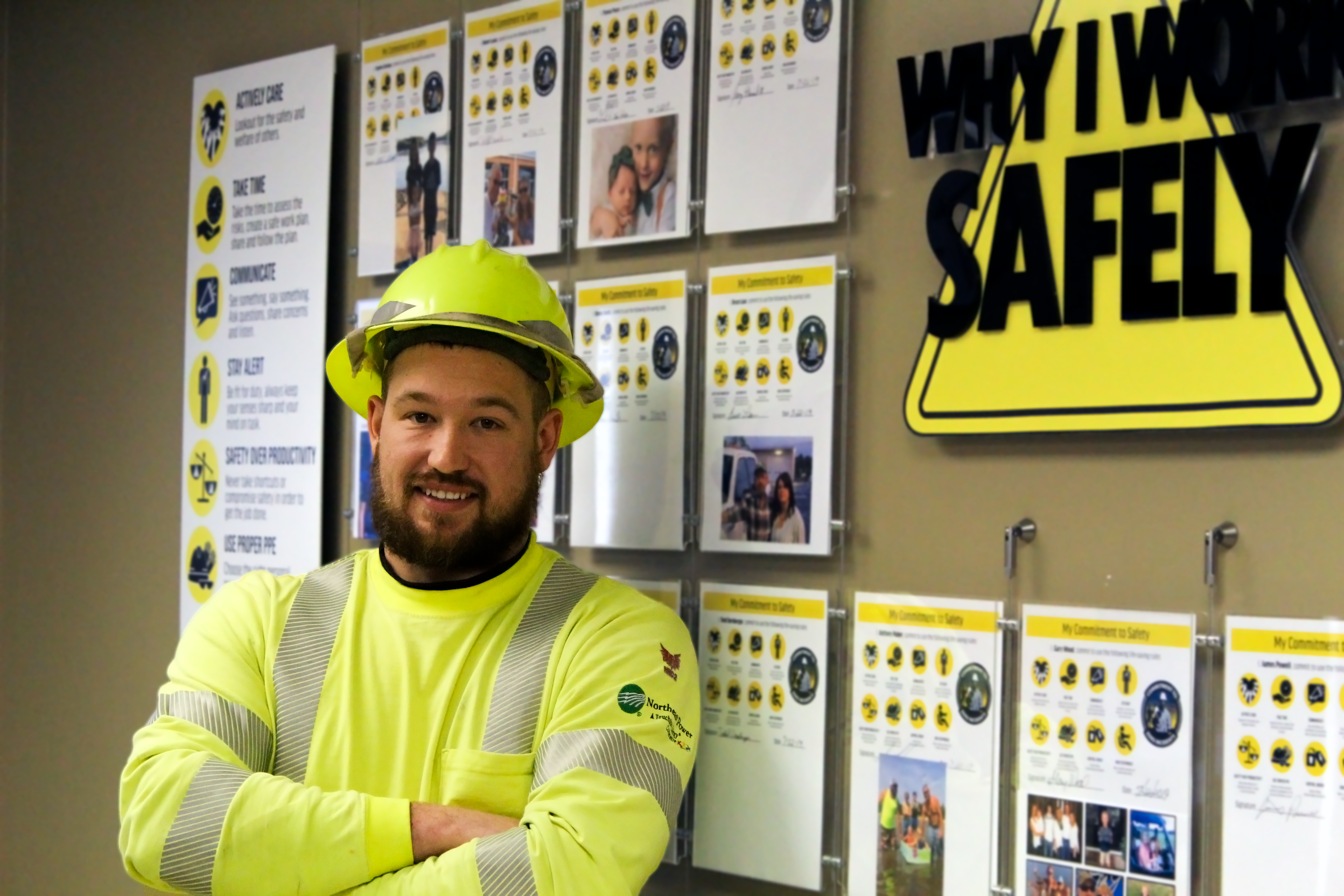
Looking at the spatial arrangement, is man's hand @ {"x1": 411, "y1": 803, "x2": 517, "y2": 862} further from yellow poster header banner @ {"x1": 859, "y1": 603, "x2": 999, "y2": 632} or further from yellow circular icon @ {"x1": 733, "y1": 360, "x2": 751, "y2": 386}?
yellow circular icon @ {"x1": 733, "y1": 360, "x2": 751, "y2": 386}

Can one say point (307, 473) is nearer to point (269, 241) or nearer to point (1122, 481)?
point (269, 241)

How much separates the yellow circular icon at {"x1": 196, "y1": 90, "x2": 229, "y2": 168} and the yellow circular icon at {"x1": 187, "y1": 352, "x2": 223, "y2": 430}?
0.52 m

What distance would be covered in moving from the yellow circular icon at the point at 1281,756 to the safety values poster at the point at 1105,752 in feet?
0.37

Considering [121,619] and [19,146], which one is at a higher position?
[19,146]

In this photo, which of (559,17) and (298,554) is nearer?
(559,17)

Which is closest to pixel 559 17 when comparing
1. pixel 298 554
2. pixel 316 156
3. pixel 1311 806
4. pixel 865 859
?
pixel 316 156

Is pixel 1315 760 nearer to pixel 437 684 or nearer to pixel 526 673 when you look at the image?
pixel 526 673

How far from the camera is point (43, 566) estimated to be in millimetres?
3418

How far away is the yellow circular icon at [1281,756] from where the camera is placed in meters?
1.73

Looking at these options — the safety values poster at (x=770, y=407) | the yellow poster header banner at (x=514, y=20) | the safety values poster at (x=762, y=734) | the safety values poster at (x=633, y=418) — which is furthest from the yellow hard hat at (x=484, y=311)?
the yellow poster header banner at (x=514, y=20)

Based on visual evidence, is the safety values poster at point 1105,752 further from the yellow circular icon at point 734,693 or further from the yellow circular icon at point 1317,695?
the yellow circular icon at point 734,693

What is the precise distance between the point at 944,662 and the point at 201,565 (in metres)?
1.96

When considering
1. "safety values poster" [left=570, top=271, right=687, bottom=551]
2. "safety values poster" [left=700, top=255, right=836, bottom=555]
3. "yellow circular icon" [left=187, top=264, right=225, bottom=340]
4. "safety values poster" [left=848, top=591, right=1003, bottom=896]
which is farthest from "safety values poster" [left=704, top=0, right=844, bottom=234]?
"yellow circular icon" [left=187, top=264, right=225, bottom=340]

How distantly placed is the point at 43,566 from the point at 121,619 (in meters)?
0.39
